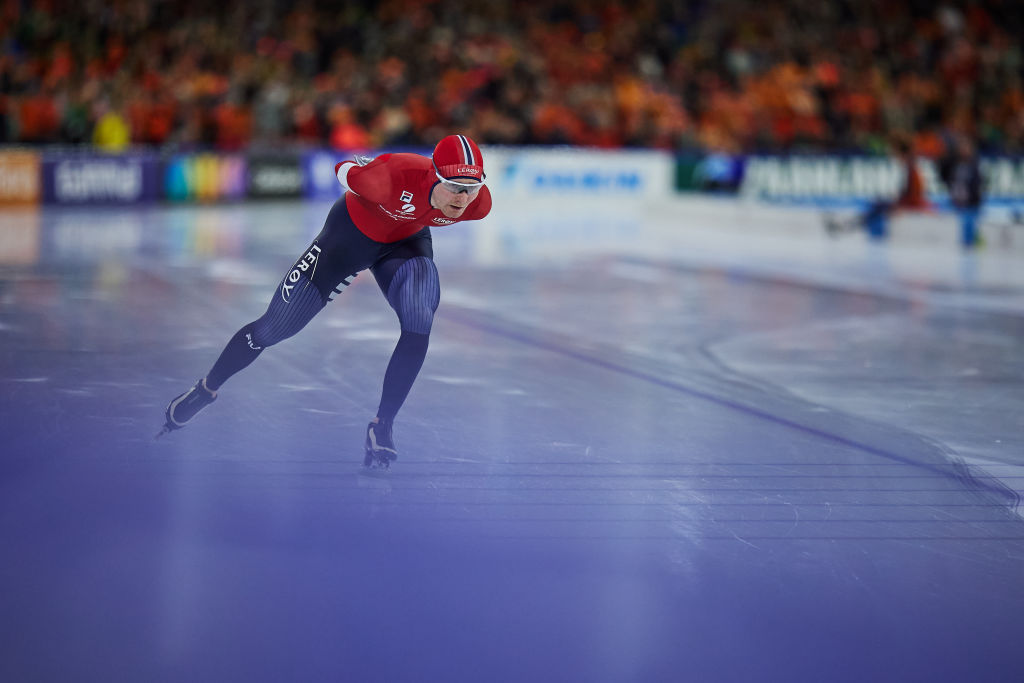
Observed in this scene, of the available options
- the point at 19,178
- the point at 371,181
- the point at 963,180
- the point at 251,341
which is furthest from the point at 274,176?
the point at 371,181

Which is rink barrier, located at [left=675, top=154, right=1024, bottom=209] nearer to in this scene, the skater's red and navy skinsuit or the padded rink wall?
the padded rink wall

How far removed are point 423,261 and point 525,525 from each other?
4.40 feet

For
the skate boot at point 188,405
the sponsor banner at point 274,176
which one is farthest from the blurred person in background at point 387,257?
the sponsor banner at point 274,176

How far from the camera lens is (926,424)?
6.30 m

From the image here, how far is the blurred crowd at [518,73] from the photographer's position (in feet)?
67.8

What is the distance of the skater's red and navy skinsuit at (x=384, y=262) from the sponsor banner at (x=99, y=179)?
14.3 m

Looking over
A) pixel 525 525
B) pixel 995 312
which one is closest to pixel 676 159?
pixel 995 312

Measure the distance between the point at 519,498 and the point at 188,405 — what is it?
1709 mm

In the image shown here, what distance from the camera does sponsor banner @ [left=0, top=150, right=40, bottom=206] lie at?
59.2 ft

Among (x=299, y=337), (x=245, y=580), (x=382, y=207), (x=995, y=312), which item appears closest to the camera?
(x=245, y=580)

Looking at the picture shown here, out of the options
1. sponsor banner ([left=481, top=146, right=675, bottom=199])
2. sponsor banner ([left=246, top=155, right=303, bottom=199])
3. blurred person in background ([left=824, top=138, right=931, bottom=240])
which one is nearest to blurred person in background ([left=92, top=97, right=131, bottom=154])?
sponsor banner ([left=246, top=155, right=303, bottom=199])

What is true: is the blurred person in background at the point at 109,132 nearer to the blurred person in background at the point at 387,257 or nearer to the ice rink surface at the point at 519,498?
the ice rink surface at the point at 519,498

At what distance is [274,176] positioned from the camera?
70.4ft

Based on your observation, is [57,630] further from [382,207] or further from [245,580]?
[382,207]
